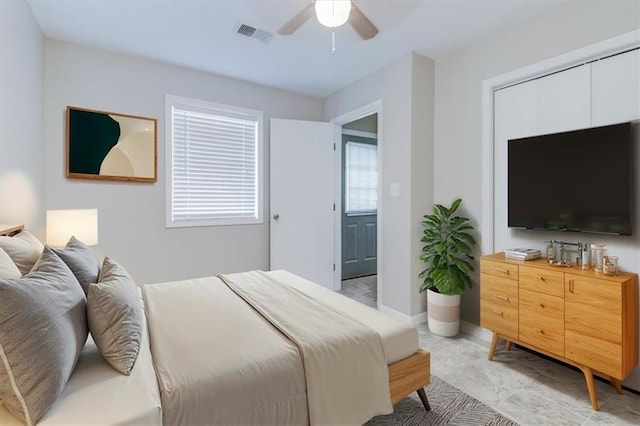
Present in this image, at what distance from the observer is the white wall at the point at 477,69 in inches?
82.7

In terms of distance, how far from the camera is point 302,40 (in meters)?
2.79

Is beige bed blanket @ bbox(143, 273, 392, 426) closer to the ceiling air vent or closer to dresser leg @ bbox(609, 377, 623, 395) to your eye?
dresser leg @ bbox(609, 377, 623, 395)

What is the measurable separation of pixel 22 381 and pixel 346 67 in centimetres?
342

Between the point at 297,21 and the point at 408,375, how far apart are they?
87.7 inches

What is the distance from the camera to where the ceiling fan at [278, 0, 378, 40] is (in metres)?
1.70

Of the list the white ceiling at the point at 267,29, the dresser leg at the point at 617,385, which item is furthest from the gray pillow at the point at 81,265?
the dresser leg at the point at 617,385

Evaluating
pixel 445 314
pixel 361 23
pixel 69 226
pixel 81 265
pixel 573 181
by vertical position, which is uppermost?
pixel 361 23

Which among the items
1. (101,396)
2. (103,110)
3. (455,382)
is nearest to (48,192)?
(103,110)

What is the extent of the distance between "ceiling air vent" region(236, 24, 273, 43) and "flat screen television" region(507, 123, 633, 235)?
2250mm

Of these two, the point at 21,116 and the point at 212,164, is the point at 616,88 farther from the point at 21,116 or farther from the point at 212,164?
the point at 21,116

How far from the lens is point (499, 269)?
2.32 metres

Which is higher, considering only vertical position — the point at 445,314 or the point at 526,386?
the point at 445,314

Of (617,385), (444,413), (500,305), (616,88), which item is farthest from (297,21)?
(617,385)

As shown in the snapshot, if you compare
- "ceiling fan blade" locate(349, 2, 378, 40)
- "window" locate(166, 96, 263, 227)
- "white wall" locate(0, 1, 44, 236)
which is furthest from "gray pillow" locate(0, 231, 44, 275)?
"ceiling fan blade" locate(349, 2, 378, 40)
